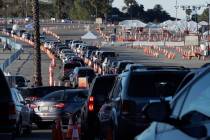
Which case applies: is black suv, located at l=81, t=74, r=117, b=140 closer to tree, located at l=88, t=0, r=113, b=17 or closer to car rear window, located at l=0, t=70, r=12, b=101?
car rear window, located at l=0, t=70, r=12, b=101

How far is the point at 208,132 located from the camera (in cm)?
526

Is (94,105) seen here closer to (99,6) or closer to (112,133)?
(112,133)

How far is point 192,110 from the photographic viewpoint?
5.88m

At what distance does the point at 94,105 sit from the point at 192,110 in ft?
42.4

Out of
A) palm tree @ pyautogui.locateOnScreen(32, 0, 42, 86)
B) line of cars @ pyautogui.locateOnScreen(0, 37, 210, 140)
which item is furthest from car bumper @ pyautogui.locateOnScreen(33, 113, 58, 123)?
palm tree @ pyautogui.locateOnScreen(32, 0, 42, 86)

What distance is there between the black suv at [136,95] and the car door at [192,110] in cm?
585

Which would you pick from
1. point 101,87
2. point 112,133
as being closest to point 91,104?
point 101,87

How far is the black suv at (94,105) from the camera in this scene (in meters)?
18.6

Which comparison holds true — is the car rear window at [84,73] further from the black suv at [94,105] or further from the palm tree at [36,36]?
the black suv at [94,105]

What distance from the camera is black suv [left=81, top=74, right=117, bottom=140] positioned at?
18.6m

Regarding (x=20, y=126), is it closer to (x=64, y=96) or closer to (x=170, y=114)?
(x=64, y=96)

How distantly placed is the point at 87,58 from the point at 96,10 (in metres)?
120

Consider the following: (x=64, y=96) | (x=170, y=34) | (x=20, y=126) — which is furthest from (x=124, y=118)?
(x=170, y=34)

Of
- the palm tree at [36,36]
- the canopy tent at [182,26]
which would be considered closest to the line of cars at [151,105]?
the palm tree at [36,36]
